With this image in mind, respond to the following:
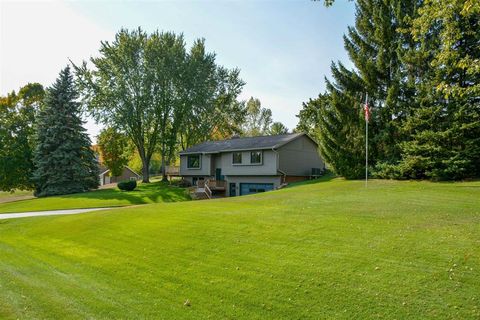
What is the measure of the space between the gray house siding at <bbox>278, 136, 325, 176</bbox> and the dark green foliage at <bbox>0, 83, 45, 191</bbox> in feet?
93.6

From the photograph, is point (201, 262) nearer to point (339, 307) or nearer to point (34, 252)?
point (339, 307)

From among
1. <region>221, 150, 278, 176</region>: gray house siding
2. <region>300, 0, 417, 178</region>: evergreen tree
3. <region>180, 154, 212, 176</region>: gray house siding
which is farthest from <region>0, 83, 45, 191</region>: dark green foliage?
<region>300, 0, 417, 178</region>: evergreen tree

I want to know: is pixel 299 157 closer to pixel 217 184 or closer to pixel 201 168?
pixel 217 184

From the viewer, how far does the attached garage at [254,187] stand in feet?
98.7

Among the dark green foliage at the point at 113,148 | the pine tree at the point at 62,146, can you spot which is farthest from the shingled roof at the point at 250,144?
the dark green foliage at the point at 113,148

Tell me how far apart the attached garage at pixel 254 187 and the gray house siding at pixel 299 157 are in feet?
7.06

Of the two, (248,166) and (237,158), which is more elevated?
(237,158)

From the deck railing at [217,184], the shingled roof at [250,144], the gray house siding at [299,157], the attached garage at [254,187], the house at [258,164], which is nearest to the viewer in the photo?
the house at [258,164]

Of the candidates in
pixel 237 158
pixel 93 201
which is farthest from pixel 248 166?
pixel 93 201

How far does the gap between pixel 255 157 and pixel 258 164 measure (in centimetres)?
80

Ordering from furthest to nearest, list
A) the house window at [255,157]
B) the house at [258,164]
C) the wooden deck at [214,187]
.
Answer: the wooden deck at [214,187], the house window at [255,157], the house at [258,164]

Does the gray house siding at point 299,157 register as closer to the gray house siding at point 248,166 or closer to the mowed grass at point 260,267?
the gray house siding at point 248,166

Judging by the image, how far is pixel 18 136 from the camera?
39.7 metres

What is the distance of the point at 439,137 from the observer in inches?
825
